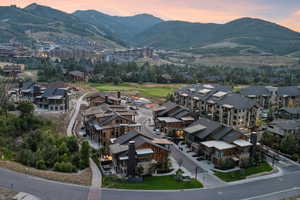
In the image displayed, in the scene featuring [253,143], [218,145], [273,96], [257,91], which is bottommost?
[218,145]

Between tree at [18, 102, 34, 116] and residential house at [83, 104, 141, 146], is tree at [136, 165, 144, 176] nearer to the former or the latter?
residential house at [83, 104, 141, 146]

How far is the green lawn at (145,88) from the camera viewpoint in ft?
241

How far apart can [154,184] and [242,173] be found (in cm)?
999

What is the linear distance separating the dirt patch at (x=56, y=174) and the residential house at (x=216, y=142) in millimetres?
14265

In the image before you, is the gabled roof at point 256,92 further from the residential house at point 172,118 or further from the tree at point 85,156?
the tree at point 85,156

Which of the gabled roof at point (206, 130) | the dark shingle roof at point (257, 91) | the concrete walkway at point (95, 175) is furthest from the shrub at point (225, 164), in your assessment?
the dark shingle roof at point (257, 91)

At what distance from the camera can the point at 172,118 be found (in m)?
43.4

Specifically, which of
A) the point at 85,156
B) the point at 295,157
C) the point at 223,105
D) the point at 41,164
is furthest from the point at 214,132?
the point at 41,164

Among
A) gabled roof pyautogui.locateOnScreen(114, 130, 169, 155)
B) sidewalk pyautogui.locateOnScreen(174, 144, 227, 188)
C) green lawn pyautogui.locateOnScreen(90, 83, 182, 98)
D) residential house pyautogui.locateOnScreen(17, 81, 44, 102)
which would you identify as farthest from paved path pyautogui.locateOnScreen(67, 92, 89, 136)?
sidewalk pyautogui.locateOnScreen(174, 144, 227, 188)

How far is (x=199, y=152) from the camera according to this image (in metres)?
34.3

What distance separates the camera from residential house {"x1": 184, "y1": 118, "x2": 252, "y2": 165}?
31500mm

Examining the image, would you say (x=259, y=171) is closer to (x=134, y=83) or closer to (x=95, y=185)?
(x=95, y=185)

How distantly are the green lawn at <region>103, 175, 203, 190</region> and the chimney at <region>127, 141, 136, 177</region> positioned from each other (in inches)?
51.0

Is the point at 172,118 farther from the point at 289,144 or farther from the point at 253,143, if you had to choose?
the point at 289,144
